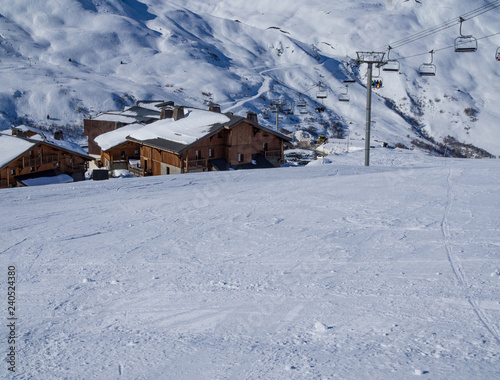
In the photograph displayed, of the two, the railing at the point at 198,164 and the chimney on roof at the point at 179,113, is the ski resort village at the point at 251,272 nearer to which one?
the railing at the point at 198,164

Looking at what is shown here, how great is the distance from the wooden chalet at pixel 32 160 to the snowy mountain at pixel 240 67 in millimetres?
28027

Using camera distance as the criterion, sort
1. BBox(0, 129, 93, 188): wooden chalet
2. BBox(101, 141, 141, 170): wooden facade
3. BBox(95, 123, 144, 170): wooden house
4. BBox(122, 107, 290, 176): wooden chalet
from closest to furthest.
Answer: BBox(0, 129, 93, 188): wooden chalet, BBox(122, 107, 290, 176): wooden chalet, BBox(95, 123, 144, 170): wooden house, BBox(101, 141, 141, 170): wooden facade

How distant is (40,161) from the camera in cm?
2845

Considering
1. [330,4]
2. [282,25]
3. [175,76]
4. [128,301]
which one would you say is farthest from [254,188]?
[330,4]

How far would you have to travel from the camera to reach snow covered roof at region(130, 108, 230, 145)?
2902 cm

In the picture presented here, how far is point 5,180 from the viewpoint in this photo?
2627 cm

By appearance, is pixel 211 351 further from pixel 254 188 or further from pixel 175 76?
pixel 175 76

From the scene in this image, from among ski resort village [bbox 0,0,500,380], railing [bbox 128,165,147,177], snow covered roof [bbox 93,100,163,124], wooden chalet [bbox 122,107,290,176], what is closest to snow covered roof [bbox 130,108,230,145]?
wooden chalet [bbox 122,107,290,176]

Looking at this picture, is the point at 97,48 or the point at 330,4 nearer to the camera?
the point at 97,48

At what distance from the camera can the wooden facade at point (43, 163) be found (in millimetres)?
26438

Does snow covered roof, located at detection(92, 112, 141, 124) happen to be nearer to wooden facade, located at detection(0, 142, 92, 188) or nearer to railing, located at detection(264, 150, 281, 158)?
wooden facade, located at detection(0, 142, 92, 188)

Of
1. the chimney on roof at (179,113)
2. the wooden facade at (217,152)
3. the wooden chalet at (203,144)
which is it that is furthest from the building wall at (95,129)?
the wooden facade at (217,152)

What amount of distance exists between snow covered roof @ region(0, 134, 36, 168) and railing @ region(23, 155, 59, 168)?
89 cm

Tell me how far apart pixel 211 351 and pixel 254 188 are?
8.52 m
